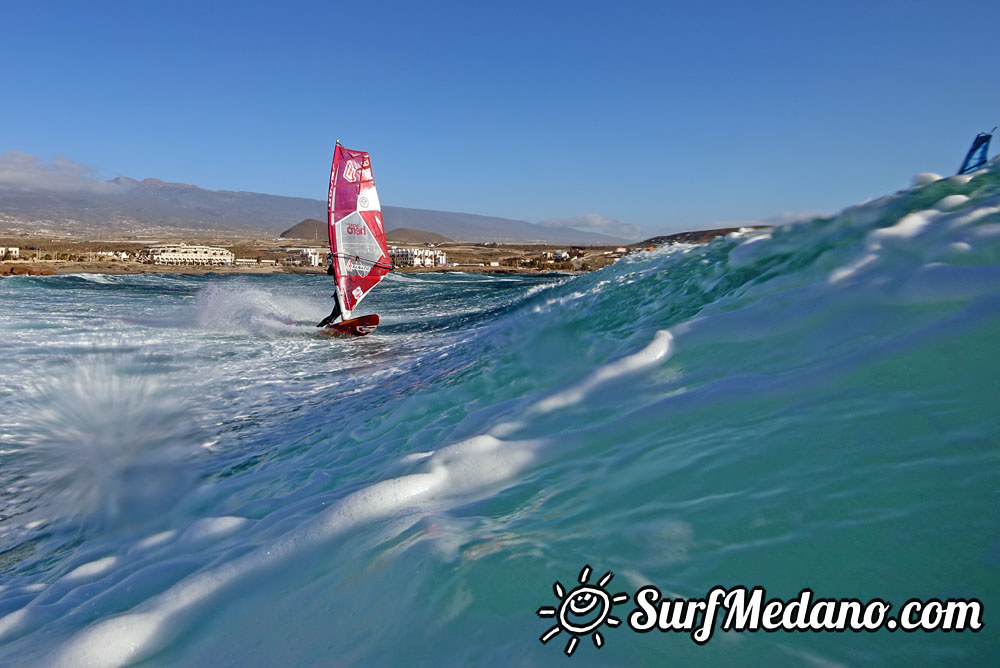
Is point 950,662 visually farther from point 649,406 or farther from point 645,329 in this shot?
point 645,329

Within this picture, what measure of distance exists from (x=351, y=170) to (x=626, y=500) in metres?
18.5

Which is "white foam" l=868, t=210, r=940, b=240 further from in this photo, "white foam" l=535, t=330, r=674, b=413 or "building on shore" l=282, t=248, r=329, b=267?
"building on shore" l=282, t=248, r=329, b=267

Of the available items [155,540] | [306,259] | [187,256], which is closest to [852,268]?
[155,540]

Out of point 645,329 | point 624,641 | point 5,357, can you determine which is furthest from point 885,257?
point 5,357

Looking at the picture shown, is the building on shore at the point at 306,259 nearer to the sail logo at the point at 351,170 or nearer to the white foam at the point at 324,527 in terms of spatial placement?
the sail logo at the point at 351,170

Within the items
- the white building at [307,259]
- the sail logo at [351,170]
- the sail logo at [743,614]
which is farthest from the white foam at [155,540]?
the white building at [307,259]

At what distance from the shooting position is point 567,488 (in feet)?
7.57

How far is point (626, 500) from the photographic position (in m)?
2.06

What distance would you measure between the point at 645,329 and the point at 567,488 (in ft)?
10.1

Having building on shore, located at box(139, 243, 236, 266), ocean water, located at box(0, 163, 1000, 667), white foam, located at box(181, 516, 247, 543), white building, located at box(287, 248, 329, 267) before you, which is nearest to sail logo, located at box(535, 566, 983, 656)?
ocean water, located at box(0, 163, 1000, 667)

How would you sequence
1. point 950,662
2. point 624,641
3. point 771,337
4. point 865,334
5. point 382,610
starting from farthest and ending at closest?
1. point 771,337
2. point 865,334
3. point 382,610
4. point 624,641
5. point 950,662

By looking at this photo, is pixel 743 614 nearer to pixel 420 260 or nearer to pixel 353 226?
pixel 353 226

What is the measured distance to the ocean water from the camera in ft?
4.97

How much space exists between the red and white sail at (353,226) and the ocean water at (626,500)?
540 inches
